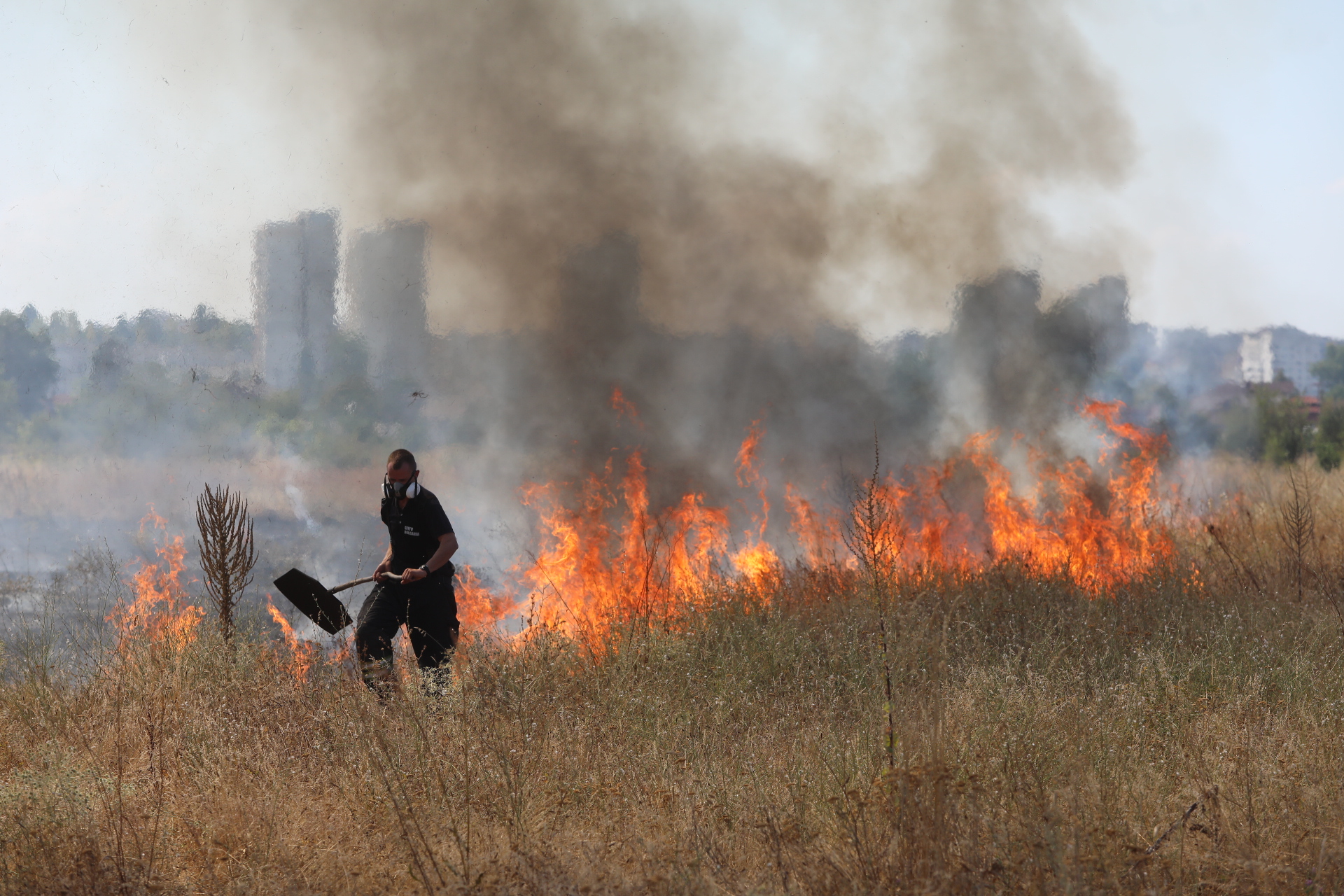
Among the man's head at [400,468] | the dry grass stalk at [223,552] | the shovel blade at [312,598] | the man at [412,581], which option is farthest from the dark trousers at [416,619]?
the dry grass stalk at [223,552]

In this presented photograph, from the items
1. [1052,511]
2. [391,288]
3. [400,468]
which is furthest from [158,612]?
[1052,511]

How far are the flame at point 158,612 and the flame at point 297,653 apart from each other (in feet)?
2.44

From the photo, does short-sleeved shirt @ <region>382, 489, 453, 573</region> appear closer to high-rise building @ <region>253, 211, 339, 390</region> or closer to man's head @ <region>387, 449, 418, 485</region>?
man's head @ <region>387, 449, 418, 485</region>

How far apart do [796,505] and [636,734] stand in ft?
22.5

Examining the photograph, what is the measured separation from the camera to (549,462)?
11.4m

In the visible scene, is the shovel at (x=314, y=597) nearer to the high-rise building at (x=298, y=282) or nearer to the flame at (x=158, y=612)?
the flame at (x=158, y=612)

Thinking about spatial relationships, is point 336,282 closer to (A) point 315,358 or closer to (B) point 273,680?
(A) point 315,358

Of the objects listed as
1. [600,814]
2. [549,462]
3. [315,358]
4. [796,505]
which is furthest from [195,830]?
[315,358]

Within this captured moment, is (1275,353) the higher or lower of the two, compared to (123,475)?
higher

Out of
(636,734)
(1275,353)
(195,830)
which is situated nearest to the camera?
(195,830)

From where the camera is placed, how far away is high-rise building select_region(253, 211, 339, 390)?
1103cm

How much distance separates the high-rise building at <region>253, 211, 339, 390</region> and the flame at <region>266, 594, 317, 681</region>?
4.39 metres

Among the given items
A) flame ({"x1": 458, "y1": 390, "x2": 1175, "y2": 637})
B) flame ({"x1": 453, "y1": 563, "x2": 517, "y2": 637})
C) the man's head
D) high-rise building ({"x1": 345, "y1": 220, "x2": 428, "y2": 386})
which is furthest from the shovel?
high-rise building ({"x1": 345, "y1": 220, "x2": 428, "y2": 386})

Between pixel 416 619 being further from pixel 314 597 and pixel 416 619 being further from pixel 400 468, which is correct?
pixel 400 468
